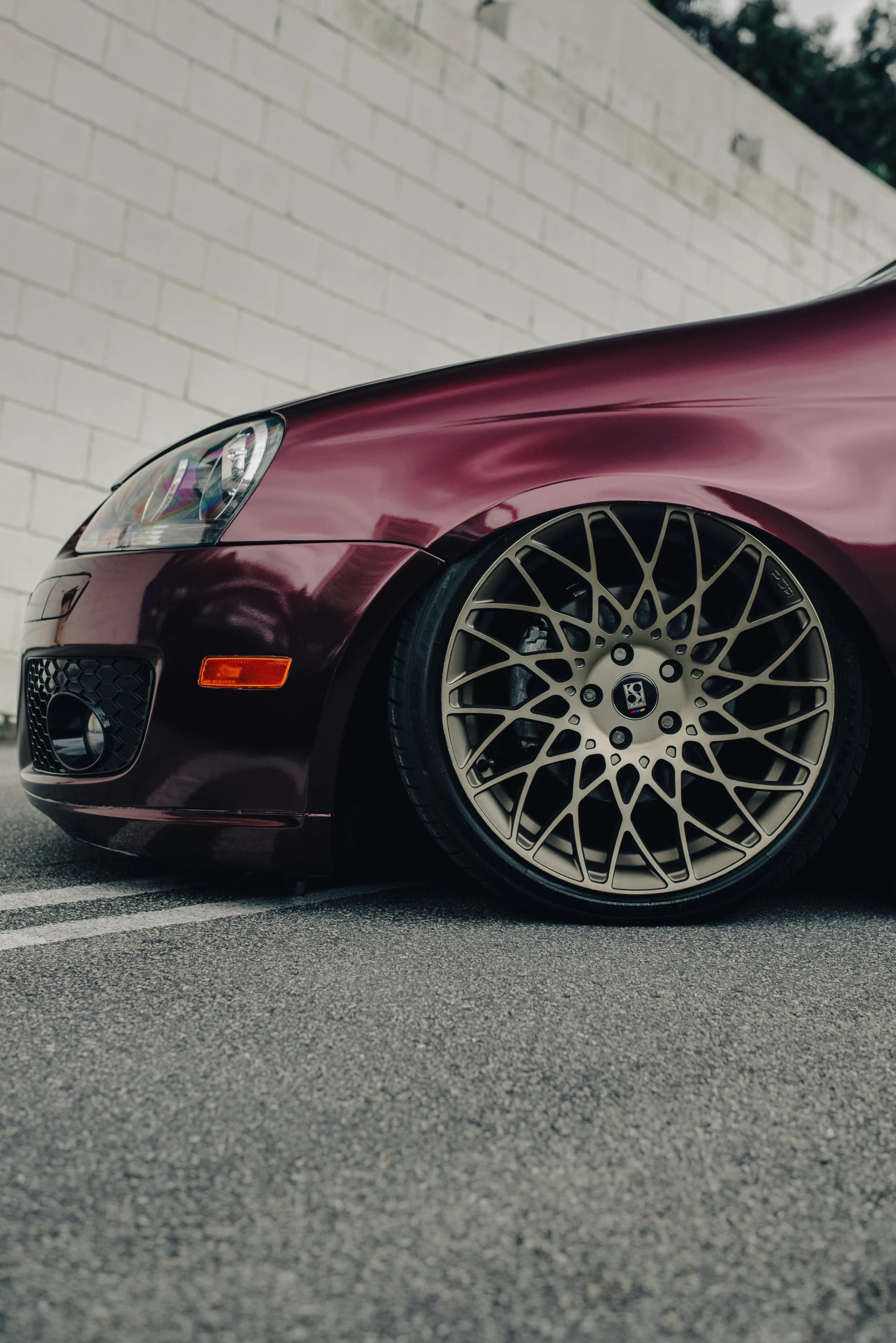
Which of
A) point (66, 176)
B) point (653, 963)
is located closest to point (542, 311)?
point (66, 176)

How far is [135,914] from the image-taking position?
6.59 feet

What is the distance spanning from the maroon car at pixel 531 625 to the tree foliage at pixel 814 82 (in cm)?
1967

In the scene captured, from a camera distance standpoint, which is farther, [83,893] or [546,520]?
[83,893]

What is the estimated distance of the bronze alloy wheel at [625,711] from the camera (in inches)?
78.7

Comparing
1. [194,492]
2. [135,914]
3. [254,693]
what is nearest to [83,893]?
[135,914]

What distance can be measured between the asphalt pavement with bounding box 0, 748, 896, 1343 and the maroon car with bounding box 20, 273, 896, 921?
7.0 inches

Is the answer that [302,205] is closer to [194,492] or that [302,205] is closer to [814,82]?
[194,492]

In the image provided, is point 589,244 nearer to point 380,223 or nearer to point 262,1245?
point 380,223

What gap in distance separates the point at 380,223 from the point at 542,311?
1.25 meters

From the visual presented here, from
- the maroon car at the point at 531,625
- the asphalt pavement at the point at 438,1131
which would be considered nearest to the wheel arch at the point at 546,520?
the maroon car at the point at 531,625

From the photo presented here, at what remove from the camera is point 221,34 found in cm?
542

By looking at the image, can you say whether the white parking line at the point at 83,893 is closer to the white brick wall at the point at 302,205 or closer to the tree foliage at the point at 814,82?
the white brick wall at the point at 302,205

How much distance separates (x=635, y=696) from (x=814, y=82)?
21222mm

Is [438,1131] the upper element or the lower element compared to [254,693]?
lower
